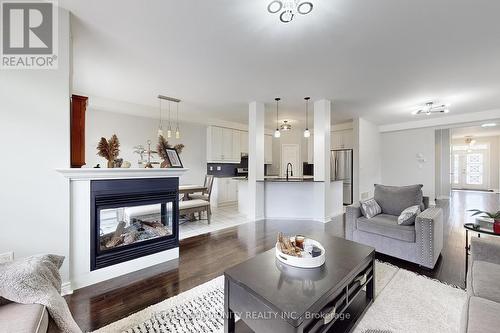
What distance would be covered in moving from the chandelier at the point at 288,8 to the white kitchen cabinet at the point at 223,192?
4.85 m

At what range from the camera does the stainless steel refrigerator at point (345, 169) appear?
6520mm

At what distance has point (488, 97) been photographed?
441 cm

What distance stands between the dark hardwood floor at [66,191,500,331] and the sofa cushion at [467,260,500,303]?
84 centimetres

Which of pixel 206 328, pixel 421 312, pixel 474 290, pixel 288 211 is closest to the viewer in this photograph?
pixel 474 290

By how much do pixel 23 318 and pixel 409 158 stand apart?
30.1 ft

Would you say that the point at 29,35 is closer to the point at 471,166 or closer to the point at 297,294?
the point at 297,294

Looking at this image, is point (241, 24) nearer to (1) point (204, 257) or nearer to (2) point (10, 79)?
(2) point (10, 79)

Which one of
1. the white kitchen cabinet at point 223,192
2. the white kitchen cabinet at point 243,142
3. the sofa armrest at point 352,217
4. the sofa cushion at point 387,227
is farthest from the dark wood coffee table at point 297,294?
the white kitchen cabinet at point 243,142

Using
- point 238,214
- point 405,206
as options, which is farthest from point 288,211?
point 405,206

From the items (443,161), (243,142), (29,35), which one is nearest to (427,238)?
(29,35)

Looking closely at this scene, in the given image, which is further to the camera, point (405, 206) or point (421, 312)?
point (405, 206)

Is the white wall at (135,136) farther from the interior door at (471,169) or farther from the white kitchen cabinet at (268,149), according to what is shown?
the interior door at (471,169)

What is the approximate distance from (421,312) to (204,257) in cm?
227

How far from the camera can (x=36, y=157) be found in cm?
183
